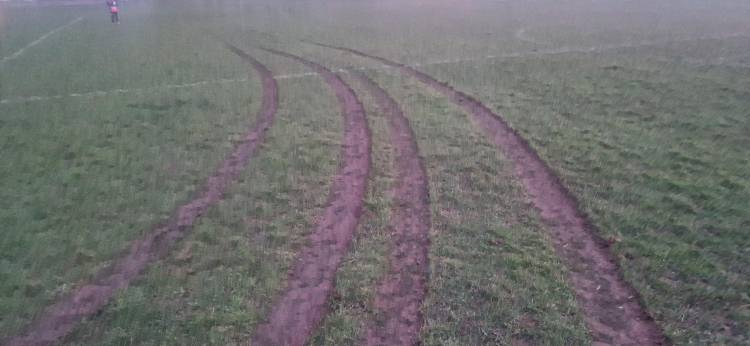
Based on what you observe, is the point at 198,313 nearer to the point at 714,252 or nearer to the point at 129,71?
the point at 714,252

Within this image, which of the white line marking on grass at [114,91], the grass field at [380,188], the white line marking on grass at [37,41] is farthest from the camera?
the white line marking on grass at [37,41]

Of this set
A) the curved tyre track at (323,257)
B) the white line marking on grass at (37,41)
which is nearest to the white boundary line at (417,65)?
the curved tyre track at (323,257)

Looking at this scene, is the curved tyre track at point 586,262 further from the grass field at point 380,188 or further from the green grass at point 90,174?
the green grass at point 90,174

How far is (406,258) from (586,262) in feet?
7.18

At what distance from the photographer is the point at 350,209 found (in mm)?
7438

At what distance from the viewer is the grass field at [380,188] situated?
5398mm

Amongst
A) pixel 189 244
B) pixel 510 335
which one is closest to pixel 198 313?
pixel 189 244

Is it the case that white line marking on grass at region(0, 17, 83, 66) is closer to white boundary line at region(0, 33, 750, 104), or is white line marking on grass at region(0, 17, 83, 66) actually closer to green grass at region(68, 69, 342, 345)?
white boundary line at region(0, 33, 750, 104)

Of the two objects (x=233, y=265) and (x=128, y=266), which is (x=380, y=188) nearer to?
(x=233, y=265)

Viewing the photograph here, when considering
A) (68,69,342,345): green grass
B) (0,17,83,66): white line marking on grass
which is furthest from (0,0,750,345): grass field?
(0,17,83,66): white line marking on grass

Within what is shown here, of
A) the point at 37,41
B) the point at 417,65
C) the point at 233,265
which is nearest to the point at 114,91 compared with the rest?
the point at 417,65

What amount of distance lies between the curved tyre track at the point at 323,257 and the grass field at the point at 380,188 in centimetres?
11

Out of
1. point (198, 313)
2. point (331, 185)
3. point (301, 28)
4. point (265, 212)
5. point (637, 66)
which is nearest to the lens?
point (198, 313)

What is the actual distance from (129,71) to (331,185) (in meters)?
10.7
